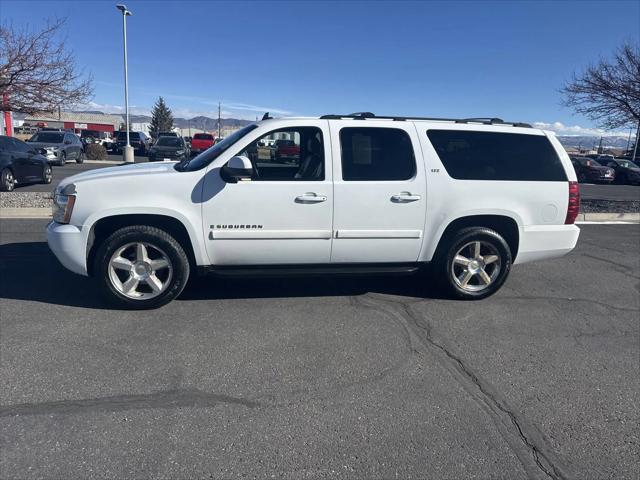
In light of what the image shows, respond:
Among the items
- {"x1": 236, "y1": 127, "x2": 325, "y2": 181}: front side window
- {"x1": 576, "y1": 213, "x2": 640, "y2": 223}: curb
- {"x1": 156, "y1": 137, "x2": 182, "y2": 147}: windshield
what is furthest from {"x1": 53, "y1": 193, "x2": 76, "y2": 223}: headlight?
{"x1": 156, "y1": 137, "x2": 182, "y2": 147}: windshield

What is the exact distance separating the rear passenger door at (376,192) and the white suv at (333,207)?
0.04 feet

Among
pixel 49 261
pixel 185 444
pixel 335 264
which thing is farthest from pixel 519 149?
pixel 49 261

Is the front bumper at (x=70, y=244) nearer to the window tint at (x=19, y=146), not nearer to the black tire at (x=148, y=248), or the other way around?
the black tire at (x=148, y=248)

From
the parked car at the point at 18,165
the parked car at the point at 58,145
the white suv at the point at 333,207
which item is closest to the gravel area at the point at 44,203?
the parked car at the point at 18,165

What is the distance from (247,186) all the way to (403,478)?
9.64 ft

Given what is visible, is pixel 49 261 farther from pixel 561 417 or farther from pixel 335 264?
pixel 561 417

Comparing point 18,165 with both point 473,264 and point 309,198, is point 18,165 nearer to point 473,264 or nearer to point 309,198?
point 309,198

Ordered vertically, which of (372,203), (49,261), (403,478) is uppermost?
(372,203)

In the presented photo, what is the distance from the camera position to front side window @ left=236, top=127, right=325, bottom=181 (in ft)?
15.6

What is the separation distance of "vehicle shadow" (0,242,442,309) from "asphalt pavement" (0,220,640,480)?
0.11ft

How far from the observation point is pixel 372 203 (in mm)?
4754

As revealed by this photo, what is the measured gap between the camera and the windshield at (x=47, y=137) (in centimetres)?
2294

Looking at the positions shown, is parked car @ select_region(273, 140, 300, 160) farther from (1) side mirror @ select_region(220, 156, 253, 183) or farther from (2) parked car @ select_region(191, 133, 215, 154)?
(2) parked car @ select_region(191, 133, 215, 154)

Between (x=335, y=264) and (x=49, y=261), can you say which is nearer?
(x=335, y=264)
